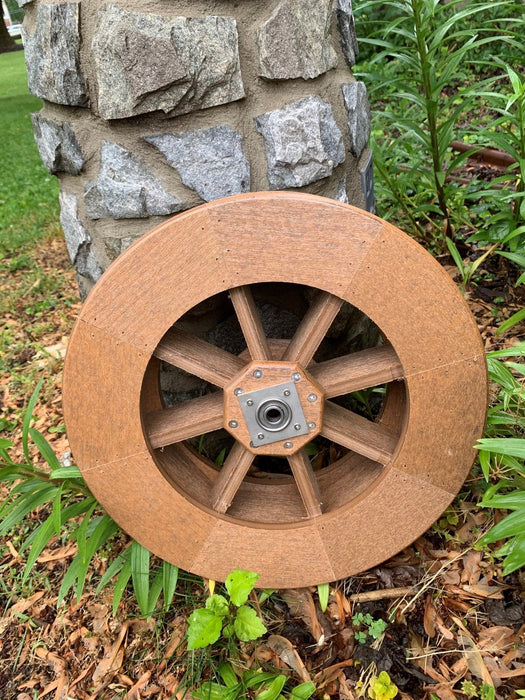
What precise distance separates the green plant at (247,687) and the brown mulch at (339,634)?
62mm

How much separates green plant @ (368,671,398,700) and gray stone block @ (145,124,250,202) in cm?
119

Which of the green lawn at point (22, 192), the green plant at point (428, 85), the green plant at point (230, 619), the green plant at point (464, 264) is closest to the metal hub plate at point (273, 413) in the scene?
the green plant at point (230, 619)

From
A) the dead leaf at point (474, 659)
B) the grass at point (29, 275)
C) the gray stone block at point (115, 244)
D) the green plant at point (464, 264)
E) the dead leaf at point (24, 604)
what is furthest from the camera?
the grass at point (29, 275)

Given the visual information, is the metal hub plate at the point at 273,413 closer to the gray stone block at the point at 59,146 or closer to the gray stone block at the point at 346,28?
the gray stone block at the point at 59,146

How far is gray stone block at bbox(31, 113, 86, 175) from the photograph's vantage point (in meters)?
1.52

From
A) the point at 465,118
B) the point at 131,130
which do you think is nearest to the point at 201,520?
the point at 131,130

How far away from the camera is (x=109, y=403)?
4.66 feet

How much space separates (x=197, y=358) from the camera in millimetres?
1462

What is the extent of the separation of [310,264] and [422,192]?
1433 millimetres

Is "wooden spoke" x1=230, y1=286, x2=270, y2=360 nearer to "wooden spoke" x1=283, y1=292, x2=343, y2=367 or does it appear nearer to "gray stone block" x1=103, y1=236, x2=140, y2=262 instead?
"wooden spoke" x1=283, y1=292, x2=343, y2=367

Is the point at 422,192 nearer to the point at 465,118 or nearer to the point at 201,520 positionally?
the point at 465,118

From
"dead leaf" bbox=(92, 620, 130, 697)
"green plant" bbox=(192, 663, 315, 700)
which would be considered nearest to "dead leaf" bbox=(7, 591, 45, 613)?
"dead leaf" bbox=(92, 620, 130, 697)

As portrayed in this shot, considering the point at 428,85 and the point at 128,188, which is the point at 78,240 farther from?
the point at 428,85

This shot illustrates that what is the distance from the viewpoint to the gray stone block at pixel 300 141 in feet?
4.80
